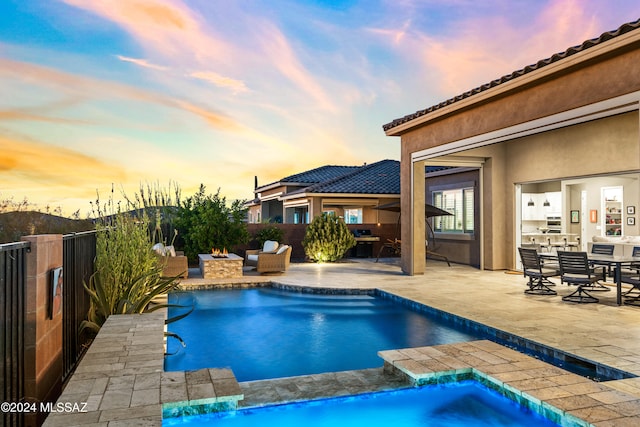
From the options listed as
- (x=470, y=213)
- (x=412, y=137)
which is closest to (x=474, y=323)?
(x=412, y=137)

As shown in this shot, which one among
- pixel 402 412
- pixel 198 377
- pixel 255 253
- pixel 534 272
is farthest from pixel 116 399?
pixel 255 253

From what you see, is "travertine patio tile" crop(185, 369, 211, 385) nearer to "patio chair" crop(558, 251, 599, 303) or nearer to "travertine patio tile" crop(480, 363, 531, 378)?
"travertine patio tile" crop(480, 363, 531, 378)

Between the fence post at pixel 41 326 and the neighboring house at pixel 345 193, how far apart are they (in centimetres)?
1620

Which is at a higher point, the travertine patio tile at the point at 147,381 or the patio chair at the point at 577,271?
the patio chair at the point at 577,271

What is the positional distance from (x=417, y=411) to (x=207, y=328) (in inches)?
172

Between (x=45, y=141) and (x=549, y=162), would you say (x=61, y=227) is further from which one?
(x=549, y=162)

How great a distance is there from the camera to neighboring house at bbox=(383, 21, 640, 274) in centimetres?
698

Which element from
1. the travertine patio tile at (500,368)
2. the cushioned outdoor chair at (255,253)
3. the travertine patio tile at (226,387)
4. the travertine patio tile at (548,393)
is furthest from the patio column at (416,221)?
the travertine patio tile at (226,387)

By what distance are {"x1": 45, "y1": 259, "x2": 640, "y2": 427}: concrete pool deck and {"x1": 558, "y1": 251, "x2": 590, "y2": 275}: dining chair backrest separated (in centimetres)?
63

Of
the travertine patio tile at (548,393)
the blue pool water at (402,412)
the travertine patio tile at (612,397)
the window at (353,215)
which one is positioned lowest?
the blue pool water at (402,412)

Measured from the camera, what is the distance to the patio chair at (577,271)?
28.2 feet

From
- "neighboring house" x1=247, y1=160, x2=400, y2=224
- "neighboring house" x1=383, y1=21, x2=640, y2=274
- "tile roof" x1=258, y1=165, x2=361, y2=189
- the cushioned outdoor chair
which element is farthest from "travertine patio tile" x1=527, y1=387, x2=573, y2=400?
"tile roof" x1=258, y1=165, x2=361, y2=189

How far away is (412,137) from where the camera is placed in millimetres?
12867

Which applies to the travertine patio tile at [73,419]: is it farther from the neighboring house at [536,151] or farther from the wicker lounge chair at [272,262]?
the wicker lounge chair at [272,262]
